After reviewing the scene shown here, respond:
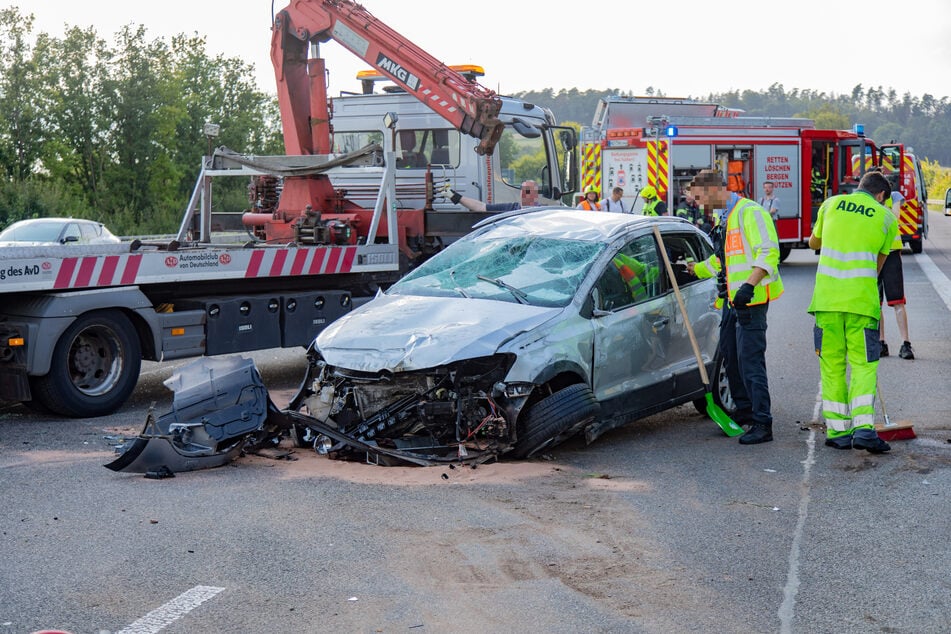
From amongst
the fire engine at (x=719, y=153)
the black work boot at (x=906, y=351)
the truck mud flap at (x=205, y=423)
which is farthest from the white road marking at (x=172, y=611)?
the fire engine at (x=719, y=153)

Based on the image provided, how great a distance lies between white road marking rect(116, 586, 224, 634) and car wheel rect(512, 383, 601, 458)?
103 inches

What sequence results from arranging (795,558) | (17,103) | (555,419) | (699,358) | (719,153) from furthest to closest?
(17,103), (719,153), (699,358), (555,419), (795,558)

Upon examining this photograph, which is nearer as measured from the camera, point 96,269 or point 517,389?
point 517,389

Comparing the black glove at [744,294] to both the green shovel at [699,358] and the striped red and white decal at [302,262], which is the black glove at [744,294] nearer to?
the green shovel at [699,358]

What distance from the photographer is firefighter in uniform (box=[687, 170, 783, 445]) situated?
7.93 meters

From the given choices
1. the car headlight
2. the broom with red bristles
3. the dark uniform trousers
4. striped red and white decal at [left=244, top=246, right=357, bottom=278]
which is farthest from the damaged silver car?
striped red and white decal at [left=244, top=246, right=357, bottom=278]

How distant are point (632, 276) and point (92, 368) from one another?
444 cm

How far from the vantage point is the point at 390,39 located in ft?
45.1

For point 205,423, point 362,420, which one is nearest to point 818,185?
point 362,420

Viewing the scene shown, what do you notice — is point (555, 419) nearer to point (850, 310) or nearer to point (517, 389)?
point (517, 389)

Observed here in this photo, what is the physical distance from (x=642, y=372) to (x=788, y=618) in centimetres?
345

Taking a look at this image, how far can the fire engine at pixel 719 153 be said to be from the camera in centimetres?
2377

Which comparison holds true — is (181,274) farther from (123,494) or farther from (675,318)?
(675,318)

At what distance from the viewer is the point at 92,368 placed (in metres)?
9.29
